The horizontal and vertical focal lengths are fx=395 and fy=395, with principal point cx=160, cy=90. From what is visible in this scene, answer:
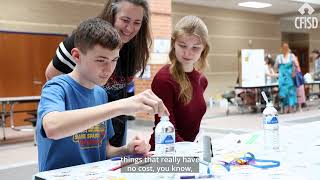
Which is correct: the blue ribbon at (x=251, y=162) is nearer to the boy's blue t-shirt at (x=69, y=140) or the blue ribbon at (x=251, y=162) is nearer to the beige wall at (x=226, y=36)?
the boy's blue t-shirt at (x=69, y=140)

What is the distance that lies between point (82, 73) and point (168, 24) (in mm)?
6806

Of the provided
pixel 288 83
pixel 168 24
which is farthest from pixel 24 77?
pixel 288 83

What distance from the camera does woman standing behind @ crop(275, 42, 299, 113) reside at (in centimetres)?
966

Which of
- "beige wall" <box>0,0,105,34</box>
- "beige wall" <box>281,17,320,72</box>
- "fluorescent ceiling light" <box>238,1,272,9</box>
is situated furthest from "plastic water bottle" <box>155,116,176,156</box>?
"beige wall" <box>281,17,320,72</box>

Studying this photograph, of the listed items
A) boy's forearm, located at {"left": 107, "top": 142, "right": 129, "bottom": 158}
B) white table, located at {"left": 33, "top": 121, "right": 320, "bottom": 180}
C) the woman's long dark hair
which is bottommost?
white table, located at {"left": 33, "top": 121, "right": 320, "bottom": 180}

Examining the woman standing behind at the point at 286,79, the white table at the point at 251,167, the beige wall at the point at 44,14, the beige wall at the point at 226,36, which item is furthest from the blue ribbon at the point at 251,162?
the beige wall at the point at 226,36

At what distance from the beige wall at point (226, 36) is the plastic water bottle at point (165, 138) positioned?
38.3 feet

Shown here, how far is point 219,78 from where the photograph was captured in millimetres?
14711

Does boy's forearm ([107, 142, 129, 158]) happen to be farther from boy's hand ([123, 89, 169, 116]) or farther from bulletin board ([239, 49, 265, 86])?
bulletin board ([239, 49, 265, 86])

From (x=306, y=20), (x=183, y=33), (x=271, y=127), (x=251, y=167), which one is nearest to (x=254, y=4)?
(x=306, y=20)

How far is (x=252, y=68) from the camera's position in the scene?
11281 mm

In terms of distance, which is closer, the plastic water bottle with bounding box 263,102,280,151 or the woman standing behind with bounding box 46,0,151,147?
the plastic water bottle with bounding box 263,102,280,151

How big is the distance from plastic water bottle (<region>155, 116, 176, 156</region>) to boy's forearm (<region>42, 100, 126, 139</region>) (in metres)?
0.28

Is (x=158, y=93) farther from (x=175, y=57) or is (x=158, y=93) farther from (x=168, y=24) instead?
(x=168, y=24)
